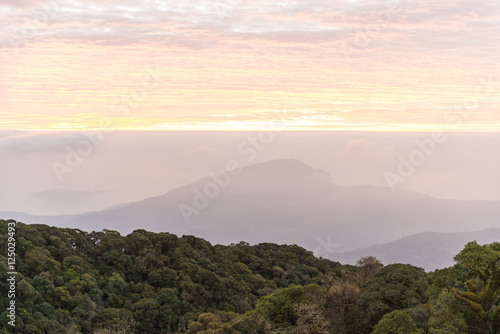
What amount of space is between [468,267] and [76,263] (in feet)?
107

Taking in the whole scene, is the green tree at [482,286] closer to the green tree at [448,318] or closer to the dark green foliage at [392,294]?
the green tree at [448,318]

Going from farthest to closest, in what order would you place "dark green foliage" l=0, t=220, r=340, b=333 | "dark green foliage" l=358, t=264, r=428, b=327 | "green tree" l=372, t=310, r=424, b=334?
"dark green foliage" l=0, t=220, r=340, b=333 < "dark green foliage" l=358, t=264, r=428, b=327 < "green tree" l=372, t=310, r=424, b=334

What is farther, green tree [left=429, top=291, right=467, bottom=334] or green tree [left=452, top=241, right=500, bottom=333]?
green tree [left=452, top=241, right=500, bottom=333]

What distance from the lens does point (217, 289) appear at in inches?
1791

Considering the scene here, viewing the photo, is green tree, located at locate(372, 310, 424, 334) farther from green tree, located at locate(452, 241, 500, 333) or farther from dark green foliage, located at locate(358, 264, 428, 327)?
dark green foliage, located at locate(358, 264, 428, 327)

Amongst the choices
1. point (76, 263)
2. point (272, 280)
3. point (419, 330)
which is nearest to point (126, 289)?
point (76, 263)

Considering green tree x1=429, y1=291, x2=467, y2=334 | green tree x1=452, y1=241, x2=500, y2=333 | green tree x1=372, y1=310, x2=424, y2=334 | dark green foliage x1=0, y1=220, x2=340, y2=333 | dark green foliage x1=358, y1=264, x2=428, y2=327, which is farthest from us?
dark green foliage x1=0, y1=220, x2=340, y2=333

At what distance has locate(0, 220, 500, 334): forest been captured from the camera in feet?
77.0

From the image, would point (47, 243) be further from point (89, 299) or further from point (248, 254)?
point (248, 254)

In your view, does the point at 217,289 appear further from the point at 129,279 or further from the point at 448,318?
the point at 448,318

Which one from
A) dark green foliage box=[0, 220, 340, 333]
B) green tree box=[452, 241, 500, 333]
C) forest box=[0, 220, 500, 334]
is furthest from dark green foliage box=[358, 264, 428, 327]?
dark green foliage box=[0, 220, 340, 333]

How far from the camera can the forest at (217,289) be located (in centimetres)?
2348

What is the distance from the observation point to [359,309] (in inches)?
1150

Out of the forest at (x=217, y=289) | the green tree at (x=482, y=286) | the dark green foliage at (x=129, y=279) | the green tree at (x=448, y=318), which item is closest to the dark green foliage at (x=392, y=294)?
the forest at (x=217, y=289)
